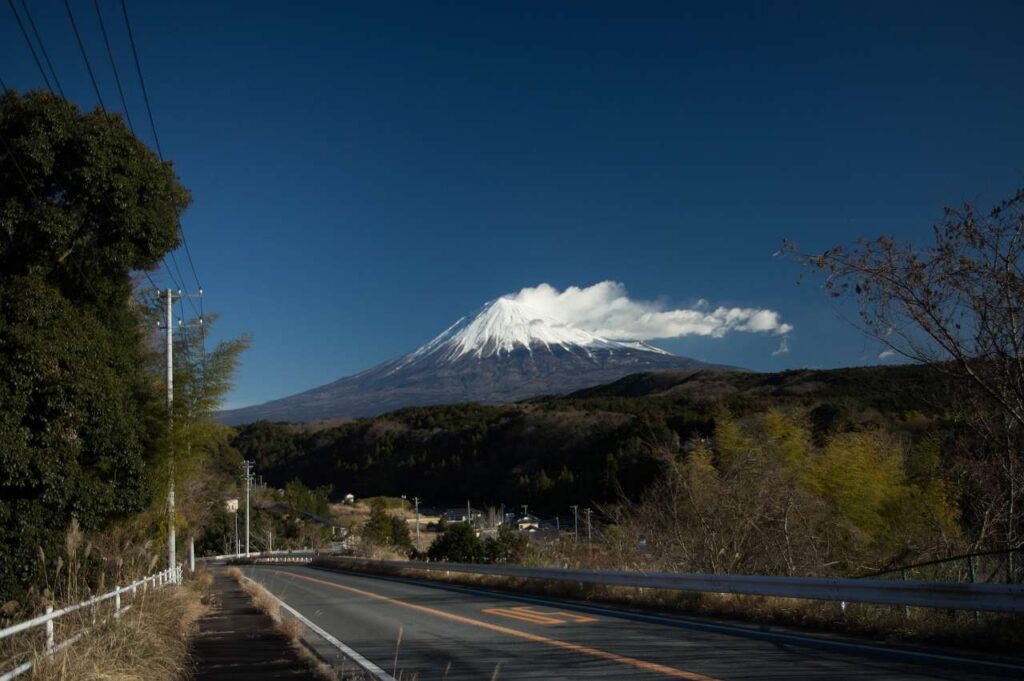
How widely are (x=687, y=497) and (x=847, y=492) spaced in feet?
25.7

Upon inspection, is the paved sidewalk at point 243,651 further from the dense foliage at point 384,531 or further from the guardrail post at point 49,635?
the dense foliage at point 384,531

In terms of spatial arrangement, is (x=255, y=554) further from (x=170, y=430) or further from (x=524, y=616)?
(x=524, y=616)

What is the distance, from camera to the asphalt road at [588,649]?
7.52 metres

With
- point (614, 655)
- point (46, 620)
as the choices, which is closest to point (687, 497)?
point (614, 655)

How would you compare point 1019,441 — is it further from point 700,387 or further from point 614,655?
point 700,387

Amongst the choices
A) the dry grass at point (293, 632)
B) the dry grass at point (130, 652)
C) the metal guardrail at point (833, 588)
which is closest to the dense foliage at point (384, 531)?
the dry grass at point (293, 632)

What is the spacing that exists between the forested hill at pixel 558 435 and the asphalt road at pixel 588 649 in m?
7.07

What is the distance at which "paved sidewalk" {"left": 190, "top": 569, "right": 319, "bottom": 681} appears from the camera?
357 inches

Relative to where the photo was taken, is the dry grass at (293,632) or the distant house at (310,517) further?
the distant house at (310,517)

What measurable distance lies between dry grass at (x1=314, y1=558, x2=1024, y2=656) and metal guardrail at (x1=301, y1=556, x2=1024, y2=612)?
206 mm

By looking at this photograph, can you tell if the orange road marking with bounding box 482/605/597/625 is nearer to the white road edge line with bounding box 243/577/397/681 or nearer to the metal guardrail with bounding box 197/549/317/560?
the white road edge line with bounding box 243/577/397/681

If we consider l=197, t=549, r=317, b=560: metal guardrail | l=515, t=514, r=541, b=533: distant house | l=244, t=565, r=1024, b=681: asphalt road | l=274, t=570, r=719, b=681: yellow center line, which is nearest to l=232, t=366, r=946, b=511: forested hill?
l=515, t=514, r=541, b=533: distant house

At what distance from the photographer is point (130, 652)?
7.80m

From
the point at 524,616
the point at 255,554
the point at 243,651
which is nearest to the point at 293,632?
the point at 243,651
